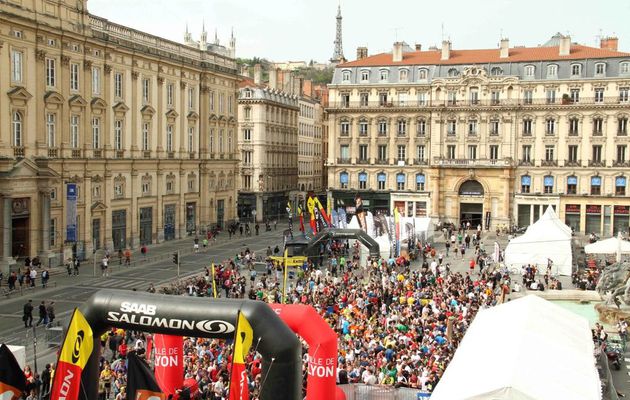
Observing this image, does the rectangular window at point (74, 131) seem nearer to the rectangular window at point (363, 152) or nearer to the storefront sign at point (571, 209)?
the rectangular window at point (363, 152)

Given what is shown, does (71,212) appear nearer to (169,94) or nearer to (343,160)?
(169,94)

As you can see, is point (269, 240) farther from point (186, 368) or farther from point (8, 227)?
point (186, 368)

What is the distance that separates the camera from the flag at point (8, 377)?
14750mm

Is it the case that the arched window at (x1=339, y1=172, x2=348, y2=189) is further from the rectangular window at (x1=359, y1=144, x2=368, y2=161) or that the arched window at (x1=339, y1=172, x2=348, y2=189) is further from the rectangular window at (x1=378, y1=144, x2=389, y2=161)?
the rectangular window at (x1=378, y1=144, x2=389, y2=161)

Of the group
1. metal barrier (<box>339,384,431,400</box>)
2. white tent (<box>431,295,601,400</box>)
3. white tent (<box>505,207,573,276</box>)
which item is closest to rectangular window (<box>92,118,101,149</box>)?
white tent (<box>505,207,573,276</box>)

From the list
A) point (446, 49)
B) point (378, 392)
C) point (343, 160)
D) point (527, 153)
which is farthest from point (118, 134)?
point (527, 153)

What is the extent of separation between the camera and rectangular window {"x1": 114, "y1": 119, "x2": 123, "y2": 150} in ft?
176

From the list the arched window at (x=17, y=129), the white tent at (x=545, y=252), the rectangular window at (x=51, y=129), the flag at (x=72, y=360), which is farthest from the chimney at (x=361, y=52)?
the flag at (x=72, y=360)

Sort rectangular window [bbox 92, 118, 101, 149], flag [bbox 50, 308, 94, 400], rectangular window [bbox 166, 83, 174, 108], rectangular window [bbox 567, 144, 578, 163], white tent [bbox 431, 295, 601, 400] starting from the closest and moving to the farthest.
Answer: flag [bbox 50, 308, 94, 400] < white tent [bbox 431, 295, 601, 400] < rectangular window [bbox 92, 118, 101, 149] < rectangular window [bbox 166, 83, 174, 108] < rectangular window [bbox 567, 144, 578, 163]

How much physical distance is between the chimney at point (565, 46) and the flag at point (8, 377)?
222 feet

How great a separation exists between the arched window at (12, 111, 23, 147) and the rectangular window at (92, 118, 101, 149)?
7.42 m

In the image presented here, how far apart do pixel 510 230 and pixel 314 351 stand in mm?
55496

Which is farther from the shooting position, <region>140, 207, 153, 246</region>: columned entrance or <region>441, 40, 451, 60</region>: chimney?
<region>441, 40, 451, 60</region>: chimney

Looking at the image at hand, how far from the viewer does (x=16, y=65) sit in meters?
43.4
